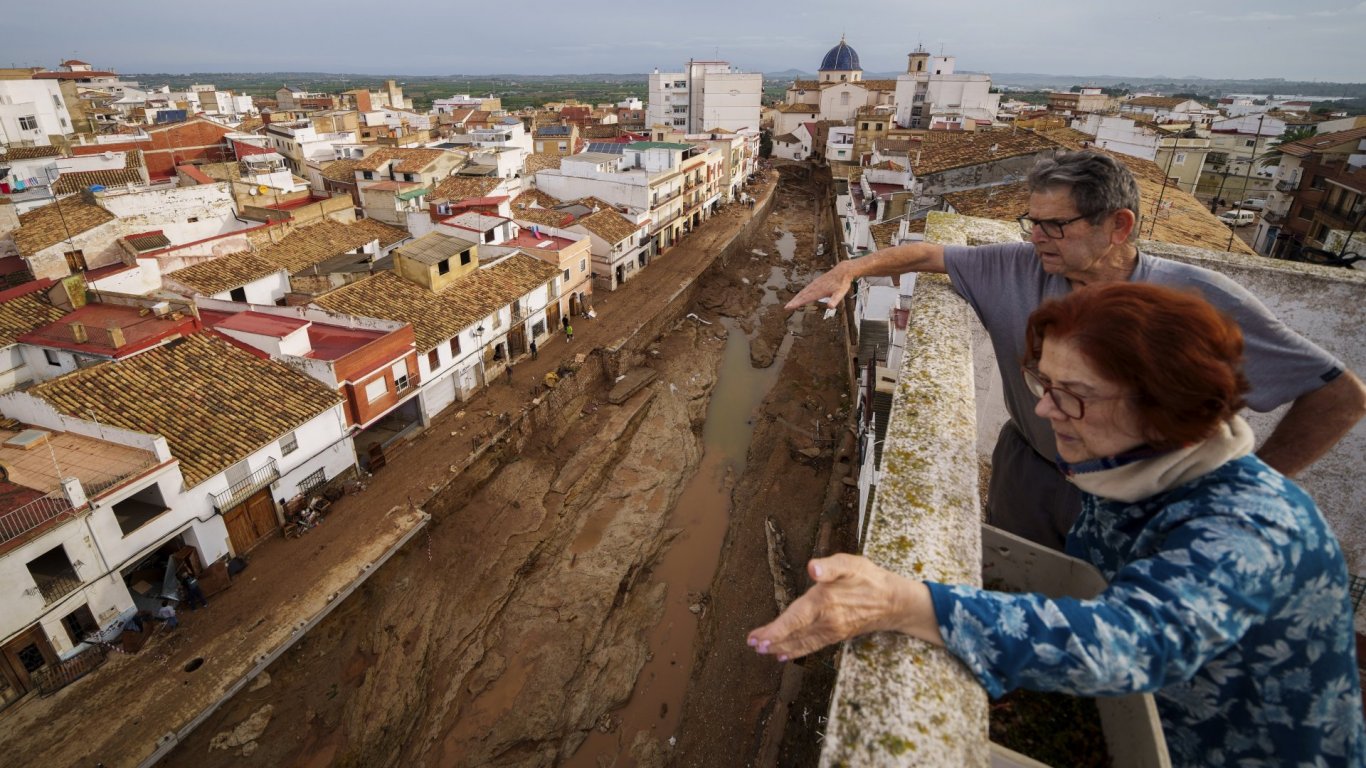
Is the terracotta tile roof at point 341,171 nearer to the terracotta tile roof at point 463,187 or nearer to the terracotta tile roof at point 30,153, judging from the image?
the terracotta tile roof at point 463,187

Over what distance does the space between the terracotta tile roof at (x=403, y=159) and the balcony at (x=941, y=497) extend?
41205 mm

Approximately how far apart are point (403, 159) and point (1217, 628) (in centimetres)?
4653

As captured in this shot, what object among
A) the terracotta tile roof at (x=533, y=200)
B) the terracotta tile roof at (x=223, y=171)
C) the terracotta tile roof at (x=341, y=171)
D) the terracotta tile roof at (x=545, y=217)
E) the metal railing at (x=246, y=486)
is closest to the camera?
the metal railing at (x=246, y=486)

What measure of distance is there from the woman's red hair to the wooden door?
18853mm

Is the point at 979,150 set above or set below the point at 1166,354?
below

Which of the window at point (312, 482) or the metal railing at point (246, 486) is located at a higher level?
the metal railing at point (246, 486)

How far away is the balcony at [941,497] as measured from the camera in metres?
1.85

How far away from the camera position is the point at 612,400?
2542 cm

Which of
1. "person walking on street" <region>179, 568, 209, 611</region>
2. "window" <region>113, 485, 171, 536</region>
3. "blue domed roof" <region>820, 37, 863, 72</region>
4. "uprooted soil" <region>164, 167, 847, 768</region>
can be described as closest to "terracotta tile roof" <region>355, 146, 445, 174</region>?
"uprooted soil" <region>164, 167, 847, 768</region>

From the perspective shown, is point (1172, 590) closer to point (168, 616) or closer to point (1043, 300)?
point (1043, 300)

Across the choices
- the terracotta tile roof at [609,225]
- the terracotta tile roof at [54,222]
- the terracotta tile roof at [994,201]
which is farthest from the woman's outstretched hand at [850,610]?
the terracotta tile roof at [54,222]

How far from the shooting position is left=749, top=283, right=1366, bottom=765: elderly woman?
1690mm

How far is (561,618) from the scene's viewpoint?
53.4 ft

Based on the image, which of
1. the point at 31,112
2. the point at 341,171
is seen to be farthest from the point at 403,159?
the point at 31,112
